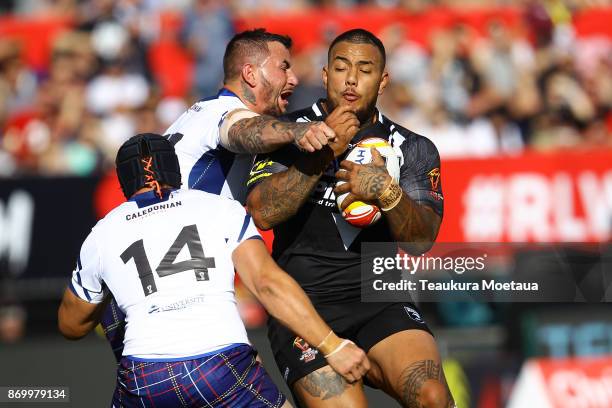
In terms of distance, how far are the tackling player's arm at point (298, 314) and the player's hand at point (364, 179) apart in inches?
43.1

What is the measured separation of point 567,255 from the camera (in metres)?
9.43

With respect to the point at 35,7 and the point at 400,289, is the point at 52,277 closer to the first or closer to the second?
the point at 400,289

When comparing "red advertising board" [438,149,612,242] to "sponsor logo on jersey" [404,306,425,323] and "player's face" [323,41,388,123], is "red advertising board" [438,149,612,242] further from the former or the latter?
"player's face" [323,41,388,123]

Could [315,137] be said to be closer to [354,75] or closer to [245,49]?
[354,75]

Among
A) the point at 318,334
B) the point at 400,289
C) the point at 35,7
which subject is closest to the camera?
the point at 318,334

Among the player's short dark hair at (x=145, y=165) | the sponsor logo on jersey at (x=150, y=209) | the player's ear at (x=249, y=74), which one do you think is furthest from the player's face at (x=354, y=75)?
the sponsor logo on jersey at (x=150, y=209)

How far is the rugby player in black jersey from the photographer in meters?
6.21

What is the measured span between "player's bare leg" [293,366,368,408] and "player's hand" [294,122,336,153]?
142 cm

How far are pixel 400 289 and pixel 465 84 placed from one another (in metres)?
8.81

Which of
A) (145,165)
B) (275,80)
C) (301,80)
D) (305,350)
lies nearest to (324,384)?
(305,350)

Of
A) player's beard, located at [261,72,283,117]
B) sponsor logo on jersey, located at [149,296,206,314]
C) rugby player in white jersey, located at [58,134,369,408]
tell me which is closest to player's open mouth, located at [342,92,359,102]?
player's beard, located at [261,72,283,117]

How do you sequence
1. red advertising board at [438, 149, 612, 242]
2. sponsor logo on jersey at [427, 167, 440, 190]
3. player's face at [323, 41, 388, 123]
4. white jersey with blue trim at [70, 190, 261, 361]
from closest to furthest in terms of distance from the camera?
white jersey with blue trim at [70, 190, 261, 361] < player's face at [323, 41, 388, 123] < sponsor logo on jersey at [427, 167, 440, 190] < red advertising board at [438, 149, 612, 242]

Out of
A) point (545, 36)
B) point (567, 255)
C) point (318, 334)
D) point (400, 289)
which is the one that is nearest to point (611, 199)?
point (567, 255)

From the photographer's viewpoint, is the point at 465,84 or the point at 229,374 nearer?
the point at 229,374
